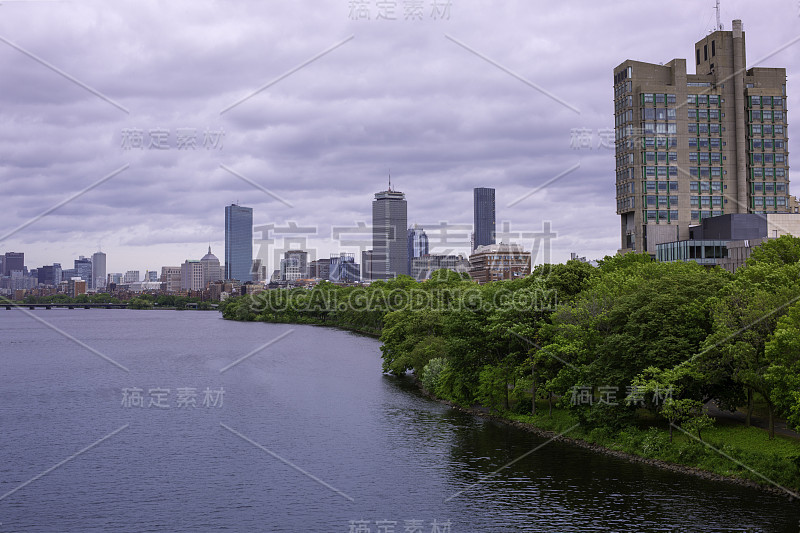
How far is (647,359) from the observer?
50.0 metres

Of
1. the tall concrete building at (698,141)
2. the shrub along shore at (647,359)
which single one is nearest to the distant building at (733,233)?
the tall concrete building at (698,141)

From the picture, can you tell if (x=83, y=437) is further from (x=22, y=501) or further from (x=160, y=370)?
(x=160, y=370)

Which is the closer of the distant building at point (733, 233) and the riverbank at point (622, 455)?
the riverbank at point (622, 455)

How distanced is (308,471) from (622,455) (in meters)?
22.0

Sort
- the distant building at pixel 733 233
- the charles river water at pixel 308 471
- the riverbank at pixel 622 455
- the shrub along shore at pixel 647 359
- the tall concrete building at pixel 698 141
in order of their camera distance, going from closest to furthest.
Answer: the charles river water at pixel 308 471
the riverbank at pixel 622 455
the shrub along shore at pixel 647 359
the distant building at pixel 733 233
the tall concrete building at pixel 698 141

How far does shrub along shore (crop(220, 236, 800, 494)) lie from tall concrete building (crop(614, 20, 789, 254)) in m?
49.3

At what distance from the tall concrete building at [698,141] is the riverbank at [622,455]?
63.9 meters

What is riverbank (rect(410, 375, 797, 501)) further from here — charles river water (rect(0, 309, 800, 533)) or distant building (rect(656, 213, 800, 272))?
distant building (rect(656, 213, 800, 272))

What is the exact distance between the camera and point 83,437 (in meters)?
55.7

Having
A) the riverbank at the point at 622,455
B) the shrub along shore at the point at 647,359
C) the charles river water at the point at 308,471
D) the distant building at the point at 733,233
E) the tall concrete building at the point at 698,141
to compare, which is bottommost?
the charles river water at the point at 308,471

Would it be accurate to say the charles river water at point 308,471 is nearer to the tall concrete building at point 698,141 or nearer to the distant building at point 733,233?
the distant building at point 733,233

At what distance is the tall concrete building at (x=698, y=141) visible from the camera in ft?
386

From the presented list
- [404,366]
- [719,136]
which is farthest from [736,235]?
[404,366]

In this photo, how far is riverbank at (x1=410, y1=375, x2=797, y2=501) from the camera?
136ft
